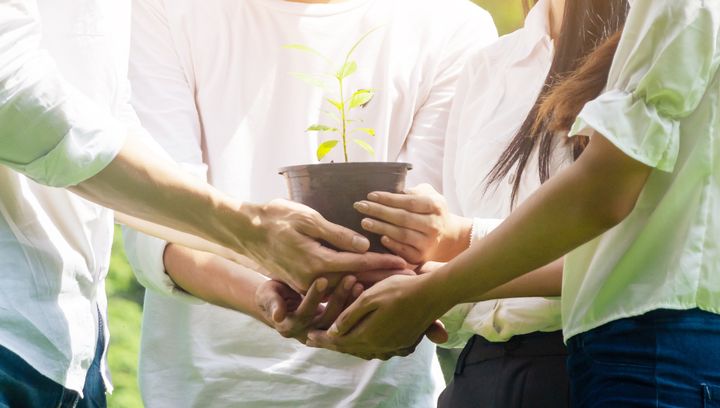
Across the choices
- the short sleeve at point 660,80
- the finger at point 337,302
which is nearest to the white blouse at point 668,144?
the short sleeve at point 660,80

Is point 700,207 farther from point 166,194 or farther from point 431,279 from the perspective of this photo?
point 166,194

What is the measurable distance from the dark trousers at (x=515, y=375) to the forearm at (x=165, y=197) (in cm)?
56

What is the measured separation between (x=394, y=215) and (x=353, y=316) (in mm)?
221

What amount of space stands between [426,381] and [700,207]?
1.21m

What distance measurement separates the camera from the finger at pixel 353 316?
2270 mm

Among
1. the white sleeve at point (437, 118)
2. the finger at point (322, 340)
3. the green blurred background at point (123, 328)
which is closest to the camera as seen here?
the finger at point (322, 340)

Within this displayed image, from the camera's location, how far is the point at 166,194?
2148 mm

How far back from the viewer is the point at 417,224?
235 cm

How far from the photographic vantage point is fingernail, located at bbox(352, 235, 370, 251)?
2.28 m

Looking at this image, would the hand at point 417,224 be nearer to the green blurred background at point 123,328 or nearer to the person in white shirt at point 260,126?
the person in white shirt at point 260,126

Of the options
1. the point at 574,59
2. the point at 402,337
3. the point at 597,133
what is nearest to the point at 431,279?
the point at 402,337

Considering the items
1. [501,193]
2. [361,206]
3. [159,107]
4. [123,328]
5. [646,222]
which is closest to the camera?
[646,222]

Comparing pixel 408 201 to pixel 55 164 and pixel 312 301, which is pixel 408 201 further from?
pixel 55 164

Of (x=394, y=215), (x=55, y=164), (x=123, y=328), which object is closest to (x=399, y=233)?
(x=394, y=215)
